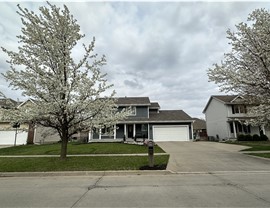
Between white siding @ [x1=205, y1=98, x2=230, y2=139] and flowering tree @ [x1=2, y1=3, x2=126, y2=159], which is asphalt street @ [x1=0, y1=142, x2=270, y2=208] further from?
white siding @ [x1=205, y1=98, x2=230, y2=139]

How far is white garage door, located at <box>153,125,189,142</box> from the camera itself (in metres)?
27.0

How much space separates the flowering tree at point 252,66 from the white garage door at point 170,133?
14308mm

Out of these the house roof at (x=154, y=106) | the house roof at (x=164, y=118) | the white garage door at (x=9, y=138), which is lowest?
the white garage door at (x=9, y=138)

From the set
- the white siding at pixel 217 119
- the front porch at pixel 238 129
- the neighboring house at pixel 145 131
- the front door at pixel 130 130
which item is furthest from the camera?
the white siding at pixel 217 119

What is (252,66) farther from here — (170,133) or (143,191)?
(170,133)

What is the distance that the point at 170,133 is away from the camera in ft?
89.3

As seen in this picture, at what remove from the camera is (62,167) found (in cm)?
940

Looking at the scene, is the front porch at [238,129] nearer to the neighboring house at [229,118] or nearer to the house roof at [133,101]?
the neighboring house at [229,118]

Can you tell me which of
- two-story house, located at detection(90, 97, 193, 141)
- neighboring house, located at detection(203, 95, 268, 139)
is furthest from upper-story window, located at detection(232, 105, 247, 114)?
two-story house, located at detection(90, 97, 193, 141)

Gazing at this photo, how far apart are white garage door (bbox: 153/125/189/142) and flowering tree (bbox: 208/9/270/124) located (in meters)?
14.3

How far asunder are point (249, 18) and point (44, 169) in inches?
565

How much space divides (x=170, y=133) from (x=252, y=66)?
16.1m

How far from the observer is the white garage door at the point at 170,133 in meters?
27.0

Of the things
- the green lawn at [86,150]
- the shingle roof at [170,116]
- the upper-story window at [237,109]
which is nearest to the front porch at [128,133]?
the shingle roof at [170,116]
